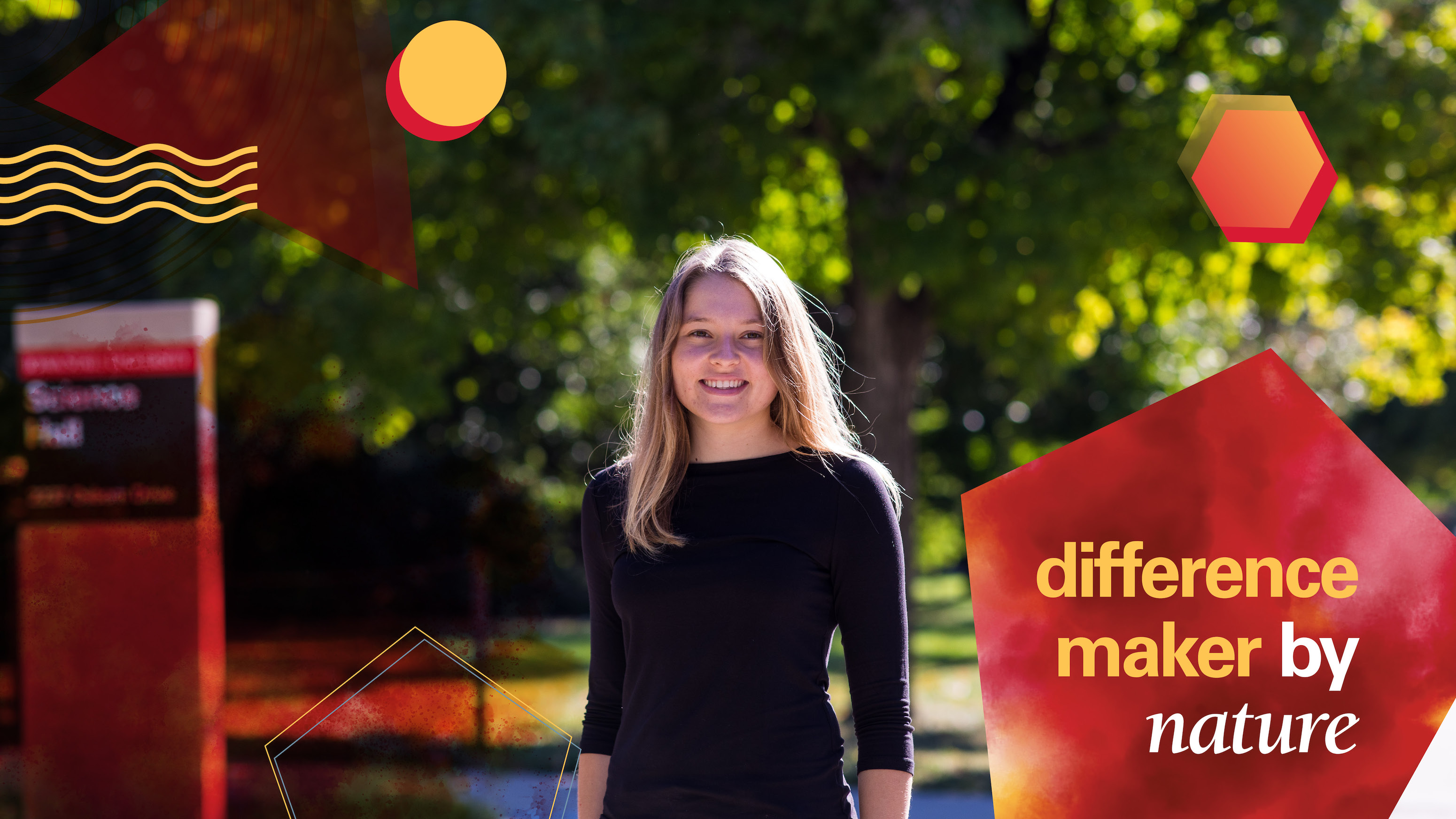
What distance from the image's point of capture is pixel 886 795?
1820 mm

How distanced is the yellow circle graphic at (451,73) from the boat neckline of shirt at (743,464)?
379 cm

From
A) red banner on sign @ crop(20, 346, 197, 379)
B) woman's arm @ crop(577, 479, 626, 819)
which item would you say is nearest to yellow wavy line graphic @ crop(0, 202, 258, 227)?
red banner on sign @ crop(20, 346, 197, 379)

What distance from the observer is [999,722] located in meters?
2.90

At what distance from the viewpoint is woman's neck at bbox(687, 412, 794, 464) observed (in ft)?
6.48

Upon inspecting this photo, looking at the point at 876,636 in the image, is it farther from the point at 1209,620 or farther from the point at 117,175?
the point at 117,175

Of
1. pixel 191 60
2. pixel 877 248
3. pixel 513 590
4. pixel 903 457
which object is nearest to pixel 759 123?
pixel 877 248

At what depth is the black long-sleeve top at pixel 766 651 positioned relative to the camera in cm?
179

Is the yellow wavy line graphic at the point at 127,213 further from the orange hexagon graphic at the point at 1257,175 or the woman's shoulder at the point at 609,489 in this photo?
the orange hexagon graphic at the point at 1257,175

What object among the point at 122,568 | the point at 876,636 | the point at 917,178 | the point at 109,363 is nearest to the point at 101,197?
the point at 109,363

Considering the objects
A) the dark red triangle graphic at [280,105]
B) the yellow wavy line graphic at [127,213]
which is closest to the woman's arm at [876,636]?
the yellow wavy line graphic at [127,213]

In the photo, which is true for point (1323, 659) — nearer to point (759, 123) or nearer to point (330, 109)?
point (759, 123)

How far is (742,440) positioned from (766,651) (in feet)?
1.18

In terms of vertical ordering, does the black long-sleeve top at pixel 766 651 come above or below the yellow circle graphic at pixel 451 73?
below

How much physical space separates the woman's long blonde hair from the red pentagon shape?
1698mm
